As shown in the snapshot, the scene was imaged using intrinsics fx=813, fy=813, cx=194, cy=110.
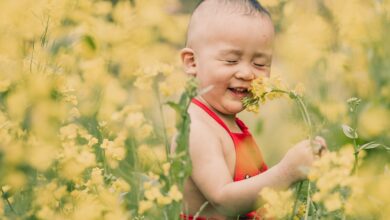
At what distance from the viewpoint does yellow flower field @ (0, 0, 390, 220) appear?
1.87m

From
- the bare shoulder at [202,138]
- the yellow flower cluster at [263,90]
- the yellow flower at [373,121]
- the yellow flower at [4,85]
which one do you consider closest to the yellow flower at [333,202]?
the yellow flower cluster at [263,90]

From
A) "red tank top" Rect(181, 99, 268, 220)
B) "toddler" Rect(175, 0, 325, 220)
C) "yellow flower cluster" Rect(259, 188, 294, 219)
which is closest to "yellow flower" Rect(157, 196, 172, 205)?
"yellow flower cluster" Rect(259, 188, 294, 219)

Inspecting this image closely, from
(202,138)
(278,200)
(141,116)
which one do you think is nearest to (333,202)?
(278,200)

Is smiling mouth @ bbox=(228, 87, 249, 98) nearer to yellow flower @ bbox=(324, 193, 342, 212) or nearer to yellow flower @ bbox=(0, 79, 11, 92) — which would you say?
yellow flower @ bbox=(0, 79, 11, 92)

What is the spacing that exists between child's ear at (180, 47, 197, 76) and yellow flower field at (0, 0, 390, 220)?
3.7 inches

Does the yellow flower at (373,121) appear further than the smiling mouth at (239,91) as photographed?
Yes

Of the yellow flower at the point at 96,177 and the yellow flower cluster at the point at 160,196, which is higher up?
the yellow flower cluster at the point at 160,196

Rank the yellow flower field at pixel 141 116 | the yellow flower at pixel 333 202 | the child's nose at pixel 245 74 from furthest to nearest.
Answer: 1. the child's nose at pixel 245 74
2. the yellow flower field at pixel 141 116
3. the yellow flower at pixel 333 202

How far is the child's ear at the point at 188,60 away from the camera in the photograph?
2.56m

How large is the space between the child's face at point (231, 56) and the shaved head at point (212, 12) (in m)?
0.01

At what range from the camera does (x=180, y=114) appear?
5.85 ft

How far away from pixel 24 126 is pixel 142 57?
172 cm

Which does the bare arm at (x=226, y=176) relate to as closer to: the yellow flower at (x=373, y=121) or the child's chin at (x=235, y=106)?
the child's chin at (x=235, y=106)

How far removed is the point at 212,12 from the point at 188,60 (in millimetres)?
173
